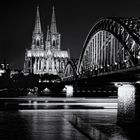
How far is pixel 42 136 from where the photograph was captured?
24688mm

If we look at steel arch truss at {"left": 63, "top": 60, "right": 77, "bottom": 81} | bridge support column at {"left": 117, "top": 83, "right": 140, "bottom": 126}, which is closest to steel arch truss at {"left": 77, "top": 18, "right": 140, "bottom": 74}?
bridge support column at {"left": 117, "top": 83, "right": 140, "bottom": 126}

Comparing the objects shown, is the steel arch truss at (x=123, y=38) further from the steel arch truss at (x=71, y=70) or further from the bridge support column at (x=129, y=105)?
the steel arch truss at (x=71, y=70)

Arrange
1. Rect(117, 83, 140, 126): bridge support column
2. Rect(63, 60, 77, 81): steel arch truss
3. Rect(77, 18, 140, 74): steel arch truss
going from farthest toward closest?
Rect(63, 60, 77, 81): steel arch truss < Rect(77, 18, 140, 74): steel arch truss < Rect(117, 83, 140, 126): bridge support column

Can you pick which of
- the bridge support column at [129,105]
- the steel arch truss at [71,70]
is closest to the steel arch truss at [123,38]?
the bridge support column at [129,105]

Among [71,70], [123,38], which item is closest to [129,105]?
[123,38]

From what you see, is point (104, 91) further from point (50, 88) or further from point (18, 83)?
point (18, 83)

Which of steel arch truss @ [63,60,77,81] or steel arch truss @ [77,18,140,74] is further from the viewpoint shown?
steel arch truss @ [63,60,77,81]

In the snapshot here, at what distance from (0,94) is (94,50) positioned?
45561 mm

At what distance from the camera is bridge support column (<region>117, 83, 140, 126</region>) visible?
3131cm

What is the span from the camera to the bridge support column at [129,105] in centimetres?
3131

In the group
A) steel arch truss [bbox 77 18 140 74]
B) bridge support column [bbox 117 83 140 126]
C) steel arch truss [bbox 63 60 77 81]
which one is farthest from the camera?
steel arch truss [bbox 63 60 77 81]

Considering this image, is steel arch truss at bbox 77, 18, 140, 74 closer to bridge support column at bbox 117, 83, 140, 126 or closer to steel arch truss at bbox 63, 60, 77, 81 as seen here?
bridge support column at bbox 117, 83, 140, 126

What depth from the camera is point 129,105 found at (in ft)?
105

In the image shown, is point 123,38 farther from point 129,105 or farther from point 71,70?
point 71,70
